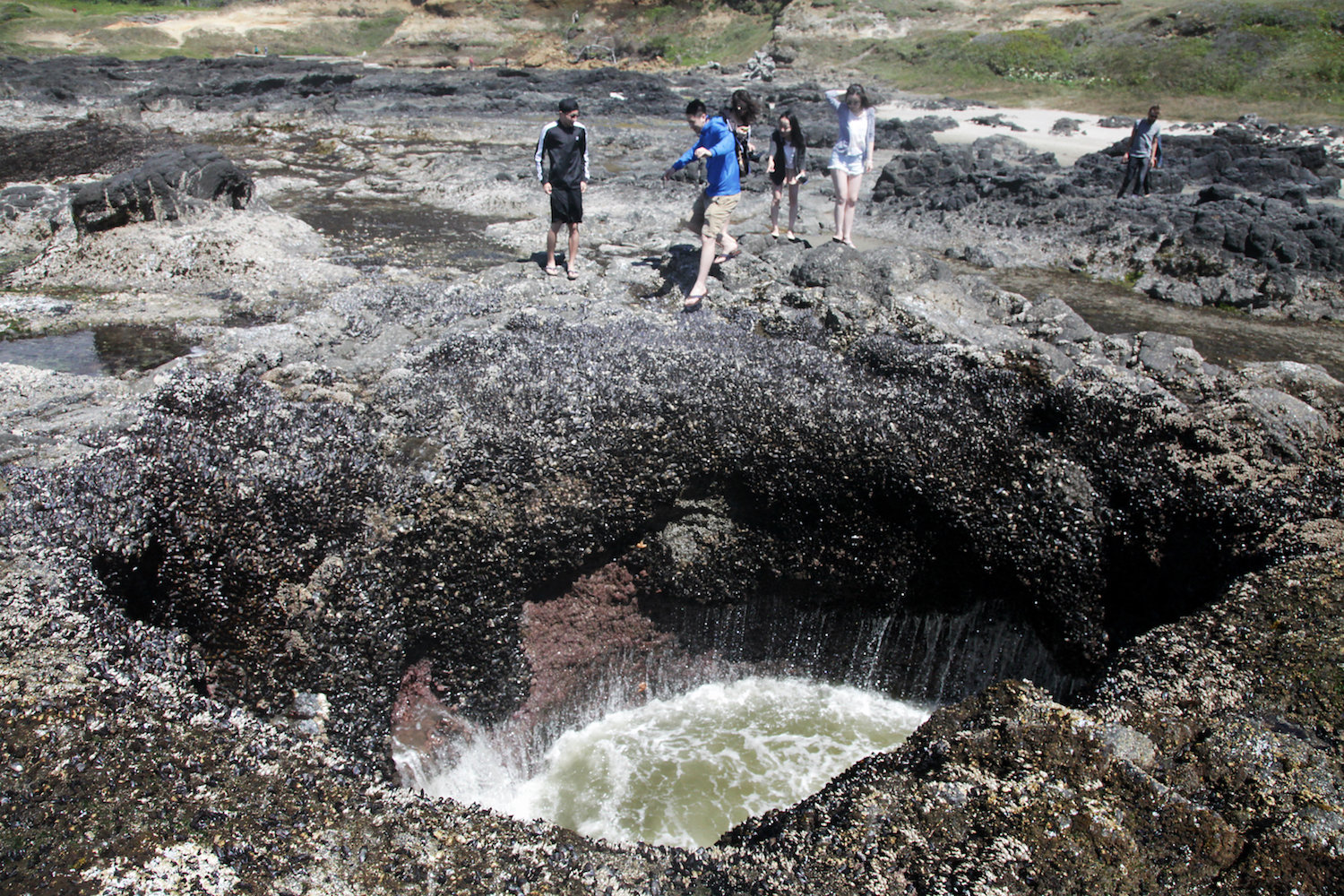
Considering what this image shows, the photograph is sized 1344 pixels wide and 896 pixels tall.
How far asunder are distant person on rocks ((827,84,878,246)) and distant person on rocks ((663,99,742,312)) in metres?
2.03

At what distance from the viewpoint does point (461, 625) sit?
15.2ft

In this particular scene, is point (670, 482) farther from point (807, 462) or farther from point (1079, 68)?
point (1079, 68)

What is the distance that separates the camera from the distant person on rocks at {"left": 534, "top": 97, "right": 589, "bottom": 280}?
741 centimetres

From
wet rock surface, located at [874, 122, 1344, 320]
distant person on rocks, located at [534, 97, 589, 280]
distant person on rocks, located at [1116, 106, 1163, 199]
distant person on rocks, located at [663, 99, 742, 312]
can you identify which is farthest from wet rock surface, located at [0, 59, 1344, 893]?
distant person on rocks, located at [1116, 106, 1163, 199]

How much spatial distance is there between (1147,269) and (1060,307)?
557cm

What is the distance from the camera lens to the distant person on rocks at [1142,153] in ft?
44.0

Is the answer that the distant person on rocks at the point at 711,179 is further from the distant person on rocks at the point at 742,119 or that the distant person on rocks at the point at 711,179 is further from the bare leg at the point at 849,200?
the bare leg at the point at 849,200

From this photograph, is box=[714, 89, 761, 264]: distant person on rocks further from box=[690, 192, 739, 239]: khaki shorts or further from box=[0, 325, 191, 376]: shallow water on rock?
box=[0, 325, 191, 376]: shallow water on rock

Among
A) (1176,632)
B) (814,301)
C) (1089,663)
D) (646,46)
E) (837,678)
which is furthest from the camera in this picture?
(646,46)

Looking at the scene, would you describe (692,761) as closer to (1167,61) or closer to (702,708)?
(702,708)

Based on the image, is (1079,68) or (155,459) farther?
(1079,68)

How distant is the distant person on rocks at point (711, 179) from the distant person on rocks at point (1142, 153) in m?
10.2

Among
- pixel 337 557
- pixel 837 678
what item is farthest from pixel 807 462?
pixel 337 557

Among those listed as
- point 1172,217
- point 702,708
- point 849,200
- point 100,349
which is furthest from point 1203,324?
point 100,349
